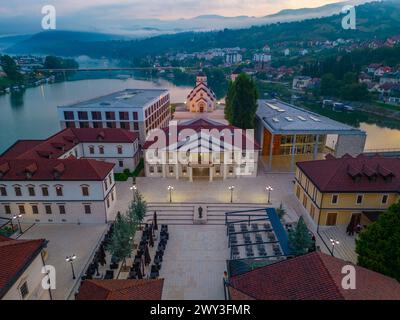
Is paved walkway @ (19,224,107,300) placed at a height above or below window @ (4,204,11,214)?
below

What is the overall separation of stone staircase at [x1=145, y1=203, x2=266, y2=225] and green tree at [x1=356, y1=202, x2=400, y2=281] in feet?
41.6

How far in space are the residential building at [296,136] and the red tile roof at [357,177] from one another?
1111 cm

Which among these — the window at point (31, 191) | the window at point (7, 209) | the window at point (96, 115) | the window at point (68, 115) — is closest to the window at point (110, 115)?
the window at point (96, 115)

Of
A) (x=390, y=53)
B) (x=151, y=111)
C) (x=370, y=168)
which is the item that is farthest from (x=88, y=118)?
(x=390, y=53)

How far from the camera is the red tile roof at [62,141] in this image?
33.1 metres

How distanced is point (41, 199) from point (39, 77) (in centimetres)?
15182

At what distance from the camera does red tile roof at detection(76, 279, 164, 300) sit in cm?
1508

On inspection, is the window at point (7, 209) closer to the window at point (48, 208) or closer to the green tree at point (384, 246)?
the window at point (48, 208)

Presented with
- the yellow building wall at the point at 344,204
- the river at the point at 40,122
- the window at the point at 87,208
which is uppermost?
the yellow building wall at the point at 344,204

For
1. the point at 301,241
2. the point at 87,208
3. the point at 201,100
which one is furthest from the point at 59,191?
the point at 201,100

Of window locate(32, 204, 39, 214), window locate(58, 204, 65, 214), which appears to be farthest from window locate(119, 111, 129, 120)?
window locate(32, 204, 39, 214)

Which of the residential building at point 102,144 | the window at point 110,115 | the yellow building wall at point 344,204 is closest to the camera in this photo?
the yellow building wall at point 344,204

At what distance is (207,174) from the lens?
126ft

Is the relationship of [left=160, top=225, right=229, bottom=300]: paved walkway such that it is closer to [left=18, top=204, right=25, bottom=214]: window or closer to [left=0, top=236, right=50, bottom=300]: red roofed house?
[left=0, top=236, right=50, bottom=300]: red roofed house
